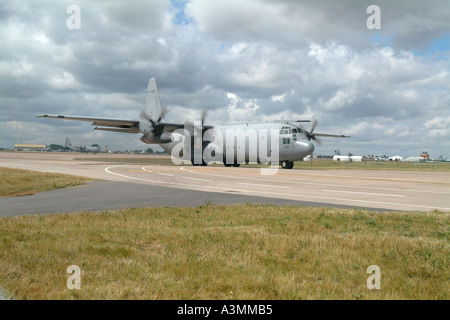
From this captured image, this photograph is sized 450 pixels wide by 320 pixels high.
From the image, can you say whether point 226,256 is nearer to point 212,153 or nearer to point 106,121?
point 212,153

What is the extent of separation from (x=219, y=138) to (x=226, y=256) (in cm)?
3371

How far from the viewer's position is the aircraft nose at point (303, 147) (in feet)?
106

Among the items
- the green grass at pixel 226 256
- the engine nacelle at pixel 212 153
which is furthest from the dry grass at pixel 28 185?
the engine nacelle at pixel 212 153

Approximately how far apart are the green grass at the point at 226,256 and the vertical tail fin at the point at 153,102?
37.0 m

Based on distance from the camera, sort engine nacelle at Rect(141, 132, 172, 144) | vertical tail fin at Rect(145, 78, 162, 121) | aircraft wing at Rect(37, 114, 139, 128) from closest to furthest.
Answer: aircraft wing at Rect(37, 114, 139, 128), engine nacelle at Rect(141, 132, 172, 144), vertical tail fin at Rect(145, 78, 162, 121)

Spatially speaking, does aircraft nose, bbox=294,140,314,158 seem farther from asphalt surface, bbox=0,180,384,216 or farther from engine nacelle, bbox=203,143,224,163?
asphalt surface, bbox=0,180,384,216

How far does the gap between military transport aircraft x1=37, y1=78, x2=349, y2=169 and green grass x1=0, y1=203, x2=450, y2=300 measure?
81.7 ft

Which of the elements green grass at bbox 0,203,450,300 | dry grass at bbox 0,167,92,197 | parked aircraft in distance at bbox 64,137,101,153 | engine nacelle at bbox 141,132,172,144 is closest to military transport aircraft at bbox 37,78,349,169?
engine nacelle at bbox 141,132,172,144

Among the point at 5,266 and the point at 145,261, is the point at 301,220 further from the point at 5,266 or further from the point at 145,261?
the point at 5,266

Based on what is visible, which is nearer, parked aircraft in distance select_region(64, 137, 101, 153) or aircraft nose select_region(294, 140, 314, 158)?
aircraft nose select_region(294, 140, 314, 158)

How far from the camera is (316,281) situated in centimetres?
438

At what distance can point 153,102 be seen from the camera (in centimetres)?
4553

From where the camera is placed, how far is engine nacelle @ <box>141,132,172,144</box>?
40375 mm

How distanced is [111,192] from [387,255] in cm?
1156
